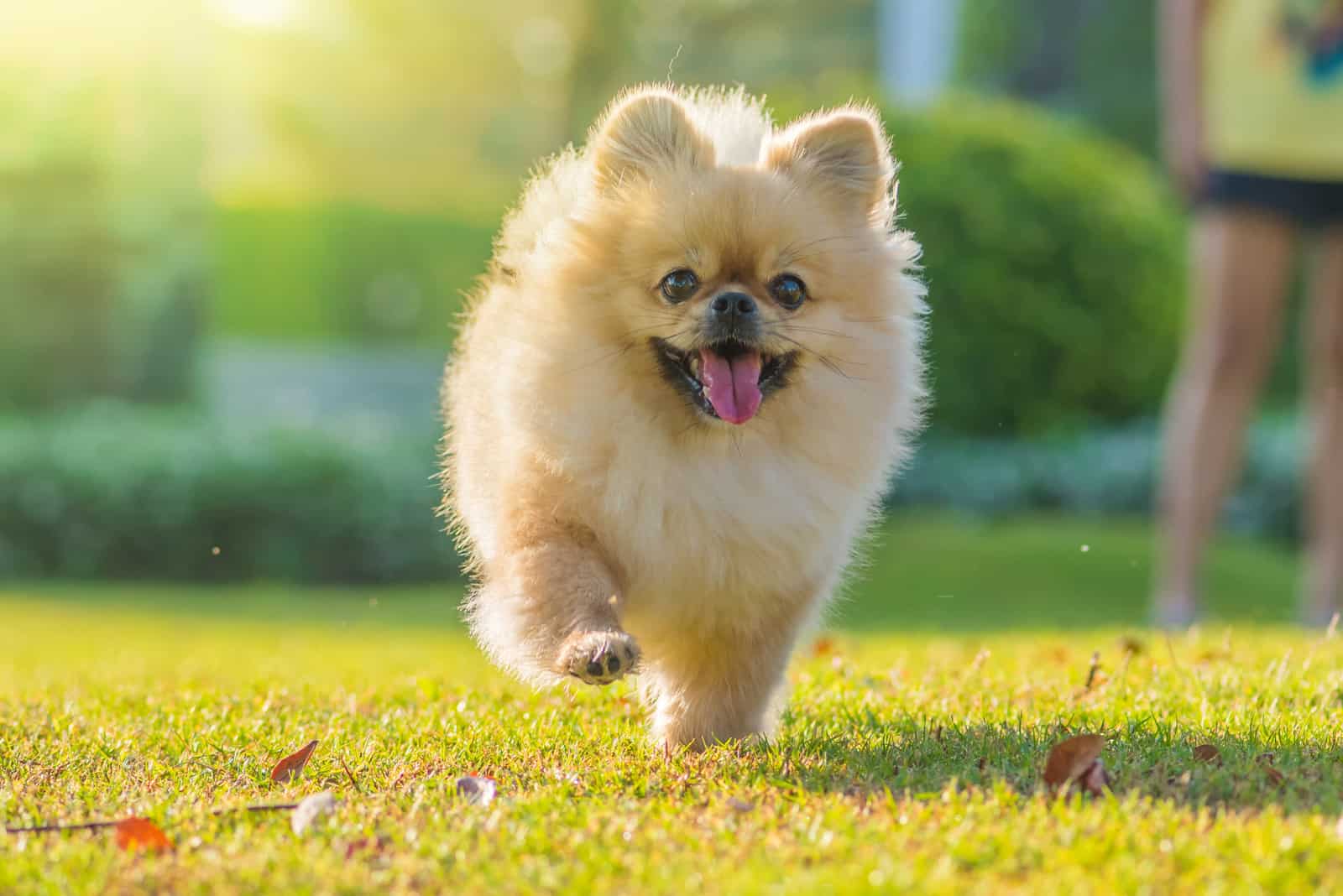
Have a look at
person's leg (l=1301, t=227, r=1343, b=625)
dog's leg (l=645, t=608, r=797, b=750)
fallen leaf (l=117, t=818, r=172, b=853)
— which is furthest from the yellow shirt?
fallen leaf (l=117, t=818, r=172, b=853)

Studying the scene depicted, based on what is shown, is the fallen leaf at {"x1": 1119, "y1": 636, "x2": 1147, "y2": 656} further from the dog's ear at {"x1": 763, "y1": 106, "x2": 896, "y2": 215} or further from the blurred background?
the blurred background

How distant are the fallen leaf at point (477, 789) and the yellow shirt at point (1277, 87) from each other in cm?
447

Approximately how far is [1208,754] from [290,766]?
1.80m

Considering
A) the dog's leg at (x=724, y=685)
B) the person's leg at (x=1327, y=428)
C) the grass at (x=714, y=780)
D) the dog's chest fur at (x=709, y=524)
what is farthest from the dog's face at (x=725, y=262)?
the person's leg at (x=1327, y=428)

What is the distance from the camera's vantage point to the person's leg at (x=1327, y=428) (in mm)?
6070

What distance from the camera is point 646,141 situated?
3279mm

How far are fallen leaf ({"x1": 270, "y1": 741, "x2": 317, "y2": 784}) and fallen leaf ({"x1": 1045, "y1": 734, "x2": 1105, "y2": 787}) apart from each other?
146cm

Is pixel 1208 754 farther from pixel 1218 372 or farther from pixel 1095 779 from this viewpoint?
pixel 1218 372

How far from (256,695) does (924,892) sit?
8.35 feet

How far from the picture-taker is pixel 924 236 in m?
11.8

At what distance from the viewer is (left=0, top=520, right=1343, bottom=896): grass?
2.08 meters

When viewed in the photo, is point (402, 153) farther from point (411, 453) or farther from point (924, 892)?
point (924, 892)

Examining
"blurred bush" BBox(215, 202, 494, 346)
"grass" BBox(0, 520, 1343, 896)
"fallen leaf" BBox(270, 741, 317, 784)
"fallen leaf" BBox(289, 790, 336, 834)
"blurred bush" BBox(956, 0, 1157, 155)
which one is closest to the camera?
"grass" BBox(0, 520, 1343, 896)

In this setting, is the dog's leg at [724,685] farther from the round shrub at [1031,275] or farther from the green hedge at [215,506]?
the round shrub at [1031,275]
